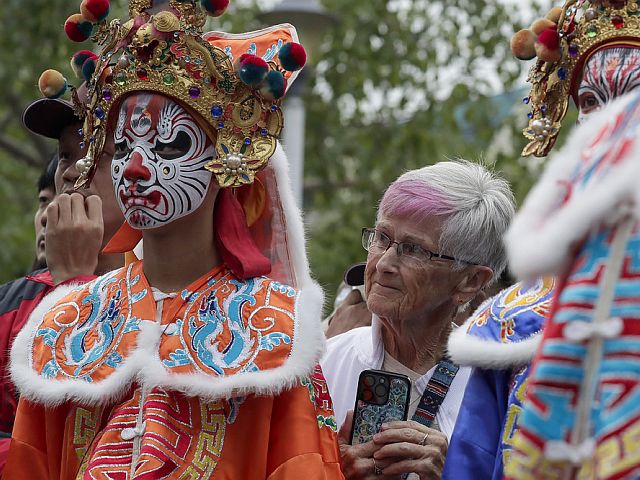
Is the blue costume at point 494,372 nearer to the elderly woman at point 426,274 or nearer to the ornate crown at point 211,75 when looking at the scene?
the elderly woman at point 426,274

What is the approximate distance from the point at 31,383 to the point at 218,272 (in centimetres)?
66

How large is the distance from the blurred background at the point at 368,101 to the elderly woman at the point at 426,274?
238 inches

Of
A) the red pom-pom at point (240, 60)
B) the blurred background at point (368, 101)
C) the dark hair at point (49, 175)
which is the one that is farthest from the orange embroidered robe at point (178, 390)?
the blurred background at point (368, 101)

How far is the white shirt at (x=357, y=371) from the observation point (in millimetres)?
3662

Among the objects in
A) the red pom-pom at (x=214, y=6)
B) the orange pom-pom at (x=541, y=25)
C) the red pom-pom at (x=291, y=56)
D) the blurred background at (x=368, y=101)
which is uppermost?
the orange pom-pom at (x=541, y=25)

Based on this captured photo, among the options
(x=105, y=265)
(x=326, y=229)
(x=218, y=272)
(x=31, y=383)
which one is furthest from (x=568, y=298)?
(x=326, y=229)

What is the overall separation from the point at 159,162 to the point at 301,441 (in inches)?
36.5

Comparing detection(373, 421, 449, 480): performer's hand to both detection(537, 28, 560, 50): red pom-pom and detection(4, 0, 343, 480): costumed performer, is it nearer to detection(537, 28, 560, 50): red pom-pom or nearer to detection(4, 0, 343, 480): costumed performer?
detection(4, 0, 343, 480): costumed performer

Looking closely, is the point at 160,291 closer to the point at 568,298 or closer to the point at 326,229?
the point at 568,298

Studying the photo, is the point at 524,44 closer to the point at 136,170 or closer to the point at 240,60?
the point at 240,60

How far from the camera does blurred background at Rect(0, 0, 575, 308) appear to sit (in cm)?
1005

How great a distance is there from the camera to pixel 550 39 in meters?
3.17

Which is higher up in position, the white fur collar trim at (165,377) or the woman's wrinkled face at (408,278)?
the woman's wrinkled face at (408,278)

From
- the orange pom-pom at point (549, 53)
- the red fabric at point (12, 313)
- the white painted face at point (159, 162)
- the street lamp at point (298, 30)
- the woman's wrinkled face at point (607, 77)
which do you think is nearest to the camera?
the woman's wrinkled face at point (607, 77)
